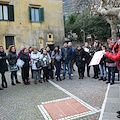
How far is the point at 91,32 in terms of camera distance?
25.1 meters

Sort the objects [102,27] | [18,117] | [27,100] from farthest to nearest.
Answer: [102,27]
[27,100]
[18,117]

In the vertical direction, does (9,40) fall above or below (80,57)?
above

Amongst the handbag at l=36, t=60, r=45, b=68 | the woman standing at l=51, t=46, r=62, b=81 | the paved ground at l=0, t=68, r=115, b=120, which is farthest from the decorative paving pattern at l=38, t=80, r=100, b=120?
the woman standing at l=51, t=46, r=62, b=81

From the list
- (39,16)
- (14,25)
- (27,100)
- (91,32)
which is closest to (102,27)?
(91,32)

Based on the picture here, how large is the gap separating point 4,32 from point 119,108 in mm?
13430

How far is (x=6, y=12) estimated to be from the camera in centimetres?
1499

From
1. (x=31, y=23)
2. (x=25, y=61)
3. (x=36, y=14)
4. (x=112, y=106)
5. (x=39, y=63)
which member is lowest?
(x=112, y=106)

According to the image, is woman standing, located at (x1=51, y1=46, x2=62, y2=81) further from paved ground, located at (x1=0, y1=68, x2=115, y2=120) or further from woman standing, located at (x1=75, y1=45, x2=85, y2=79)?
paved ground, located at (x1=0, y1=68, x2=115, y2=120)

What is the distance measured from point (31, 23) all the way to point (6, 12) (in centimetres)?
266

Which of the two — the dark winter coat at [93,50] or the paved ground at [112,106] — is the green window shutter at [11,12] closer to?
the dark winter coat at [93,50]

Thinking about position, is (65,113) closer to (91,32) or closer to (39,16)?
(39,16)

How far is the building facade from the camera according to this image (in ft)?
49.2

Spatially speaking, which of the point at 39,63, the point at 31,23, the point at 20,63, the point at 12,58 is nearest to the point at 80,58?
the point at 39,63

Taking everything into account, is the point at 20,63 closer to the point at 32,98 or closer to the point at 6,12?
the point at 32,98
